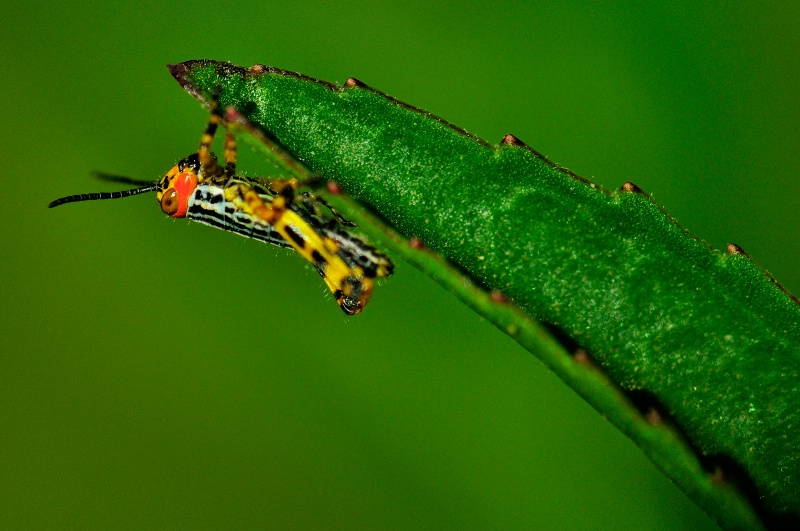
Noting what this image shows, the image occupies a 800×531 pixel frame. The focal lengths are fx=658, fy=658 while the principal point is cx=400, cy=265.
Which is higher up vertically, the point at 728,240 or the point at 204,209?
the point at 728,240

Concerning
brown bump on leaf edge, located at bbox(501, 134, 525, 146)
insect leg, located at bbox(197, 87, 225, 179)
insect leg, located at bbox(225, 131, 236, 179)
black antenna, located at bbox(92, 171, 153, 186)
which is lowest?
black antenna, located at bbox(92, 171, 153, 186)

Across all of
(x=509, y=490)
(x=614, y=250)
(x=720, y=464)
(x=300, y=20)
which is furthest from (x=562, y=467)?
(x=300, y=20)

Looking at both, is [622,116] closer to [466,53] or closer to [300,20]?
[466,53]

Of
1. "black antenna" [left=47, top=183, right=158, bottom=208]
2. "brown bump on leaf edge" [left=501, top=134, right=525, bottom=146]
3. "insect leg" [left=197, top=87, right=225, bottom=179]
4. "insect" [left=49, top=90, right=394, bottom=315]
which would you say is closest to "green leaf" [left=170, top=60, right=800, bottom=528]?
"brown bump on leaf edge" [left=501, top=134, right=525, bottom=146]

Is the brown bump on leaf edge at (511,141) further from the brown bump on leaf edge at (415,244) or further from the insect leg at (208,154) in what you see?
the insect leg at (208,154)

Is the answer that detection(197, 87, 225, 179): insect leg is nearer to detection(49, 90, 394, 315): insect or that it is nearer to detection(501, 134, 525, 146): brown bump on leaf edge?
detection(49, 90, 394, 315): insect

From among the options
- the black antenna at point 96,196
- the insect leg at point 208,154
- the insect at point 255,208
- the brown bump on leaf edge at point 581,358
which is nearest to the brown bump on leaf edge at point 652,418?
the brown bump on leaf edge at point 581,358

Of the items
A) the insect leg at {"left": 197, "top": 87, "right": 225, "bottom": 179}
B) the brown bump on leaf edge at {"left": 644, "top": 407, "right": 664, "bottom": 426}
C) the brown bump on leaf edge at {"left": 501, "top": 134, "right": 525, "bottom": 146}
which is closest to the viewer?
the brown bump on leaf edge at {"left": 644, "top": 407, "right": 664, "bottom": 426}

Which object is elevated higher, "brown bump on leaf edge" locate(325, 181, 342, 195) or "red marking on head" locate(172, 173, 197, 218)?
"red marking on head" locate(172, 173, 197, 218)
